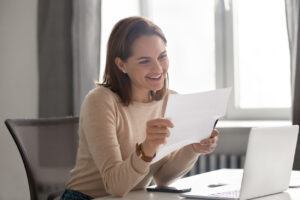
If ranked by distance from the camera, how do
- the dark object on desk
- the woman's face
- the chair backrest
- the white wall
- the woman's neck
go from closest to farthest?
the dark object on desk < the woman's face < the woman's neck < the chair backrest < the white wall

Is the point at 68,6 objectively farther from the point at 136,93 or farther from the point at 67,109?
the point at 136,93

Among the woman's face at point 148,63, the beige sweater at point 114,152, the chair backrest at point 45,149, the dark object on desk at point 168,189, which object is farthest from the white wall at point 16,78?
the dark object on desk at point 168,189

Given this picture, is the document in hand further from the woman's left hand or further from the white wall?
the white wall

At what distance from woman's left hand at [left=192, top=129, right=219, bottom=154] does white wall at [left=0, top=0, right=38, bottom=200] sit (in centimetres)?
215

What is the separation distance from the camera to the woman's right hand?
4.69ft

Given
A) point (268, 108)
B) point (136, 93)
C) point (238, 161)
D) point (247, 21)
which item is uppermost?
point (247, 21)

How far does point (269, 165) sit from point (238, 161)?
161 centimetres

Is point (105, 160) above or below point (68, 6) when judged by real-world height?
below

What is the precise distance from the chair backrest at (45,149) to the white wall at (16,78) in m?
1.59

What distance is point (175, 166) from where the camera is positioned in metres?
1.86

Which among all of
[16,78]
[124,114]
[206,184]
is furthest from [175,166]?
[16,78]

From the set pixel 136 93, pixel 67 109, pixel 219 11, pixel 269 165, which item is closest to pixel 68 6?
pixel 67 109

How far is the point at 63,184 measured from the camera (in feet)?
7.08

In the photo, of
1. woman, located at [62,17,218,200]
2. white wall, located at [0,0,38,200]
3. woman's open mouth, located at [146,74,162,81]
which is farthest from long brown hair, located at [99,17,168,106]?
white wall, located at [0,0,38,200]
